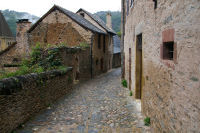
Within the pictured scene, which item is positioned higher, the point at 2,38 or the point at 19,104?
the point at 2,38

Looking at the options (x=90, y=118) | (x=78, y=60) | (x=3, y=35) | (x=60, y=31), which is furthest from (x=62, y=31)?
(x=3, y=35)

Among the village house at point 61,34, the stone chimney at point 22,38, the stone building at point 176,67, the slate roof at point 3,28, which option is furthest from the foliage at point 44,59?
the slate roof at point 3,28

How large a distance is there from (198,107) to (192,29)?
960 mm

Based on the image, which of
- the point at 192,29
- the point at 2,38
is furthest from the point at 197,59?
the point at 2,38

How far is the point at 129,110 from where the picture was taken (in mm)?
6137

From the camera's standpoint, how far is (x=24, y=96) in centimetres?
509

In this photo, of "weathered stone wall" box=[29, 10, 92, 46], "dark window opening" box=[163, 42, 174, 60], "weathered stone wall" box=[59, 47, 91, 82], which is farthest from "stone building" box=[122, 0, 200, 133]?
"weathered stone wall" box=[29, 10, 92, 46]

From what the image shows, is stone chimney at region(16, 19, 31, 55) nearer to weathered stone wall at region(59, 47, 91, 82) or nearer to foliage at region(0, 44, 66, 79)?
weathered stone wall at region(59, 47, 91, 82)

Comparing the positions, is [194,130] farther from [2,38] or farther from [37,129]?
[2,38]

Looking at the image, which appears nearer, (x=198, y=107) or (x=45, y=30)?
(x=198, y=107)

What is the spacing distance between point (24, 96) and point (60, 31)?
1085cm

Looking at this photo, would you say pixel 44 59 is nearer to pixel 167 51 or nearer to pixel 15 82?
pixel 15 82

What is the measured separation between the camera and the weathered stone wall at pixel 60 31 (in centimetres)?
1480

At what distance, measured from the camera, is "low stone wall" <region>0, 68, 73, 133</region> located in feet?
13.8
